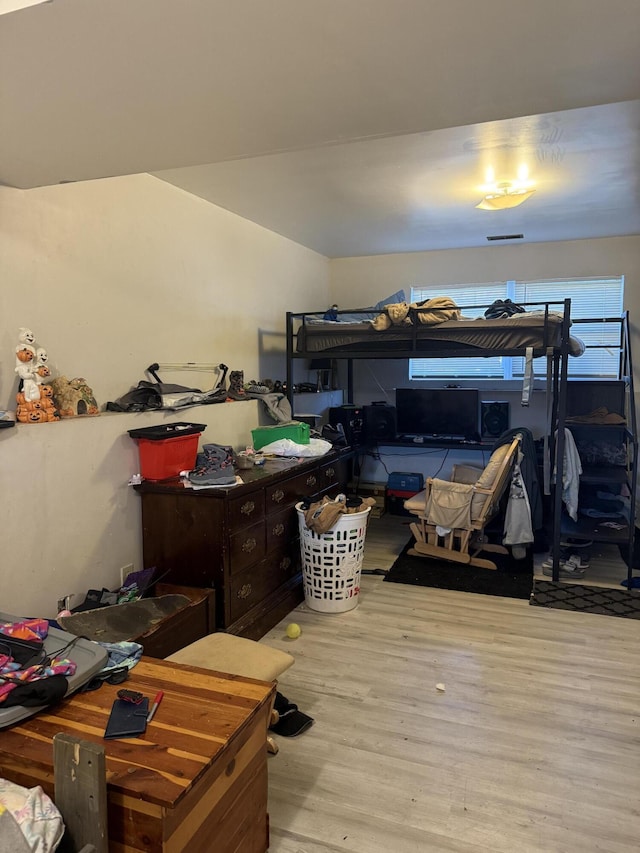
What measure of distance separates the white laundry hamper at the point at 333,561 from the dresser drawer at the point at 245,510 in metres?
0.39

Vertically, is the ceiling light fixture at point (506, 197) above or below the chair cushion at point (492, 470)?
above

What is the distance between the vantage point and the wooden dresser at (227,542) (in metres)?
2.80

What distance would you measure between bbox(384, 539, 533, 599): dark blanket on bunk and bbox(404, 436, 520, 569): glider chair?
6 centimetres

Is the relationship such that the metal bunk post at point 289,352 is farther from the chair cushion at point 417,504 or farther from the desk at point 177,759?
the desk at point 177,759

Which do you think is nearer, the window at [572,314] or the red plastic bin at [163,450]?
the red plastic bin at [163,450]

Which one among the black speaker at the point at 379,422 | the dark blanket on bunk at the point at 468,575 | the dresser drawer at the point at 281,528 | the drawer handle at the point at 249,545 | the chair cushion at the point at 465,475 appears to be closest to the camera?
the drawer handle at the point at 249,545

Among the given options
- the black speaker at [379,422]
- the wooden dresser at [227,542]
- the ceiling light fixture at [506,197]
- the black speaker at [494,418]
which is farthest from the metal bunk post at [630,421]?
the wooden dresser at [227,542]

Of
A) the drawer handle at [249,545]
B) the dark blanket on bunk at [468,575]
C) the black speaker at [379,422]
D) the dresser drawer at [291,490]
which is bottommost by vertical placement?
the dark blanket on bunk at [468,575]

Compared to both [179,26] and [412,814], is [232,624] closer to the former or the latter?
[412,814]

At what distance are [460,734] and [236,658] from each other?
981mm

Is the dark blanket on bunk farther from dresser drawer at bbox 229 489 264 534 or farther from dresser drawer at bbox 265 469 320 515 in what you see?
dresser drawer at bbox 229 489 264 534

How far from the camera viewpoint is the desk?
1220mm

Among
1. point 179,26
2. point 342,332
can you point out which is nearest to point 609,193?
point 342,332

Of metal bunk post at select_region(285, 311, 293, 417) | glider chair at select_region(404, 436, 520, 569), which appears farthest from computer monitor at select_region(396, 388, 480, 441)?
metal bunk post at select_region(285, 311, 293, 417)
